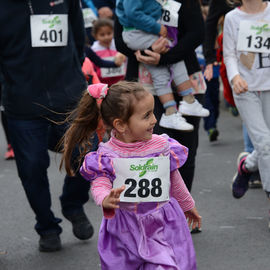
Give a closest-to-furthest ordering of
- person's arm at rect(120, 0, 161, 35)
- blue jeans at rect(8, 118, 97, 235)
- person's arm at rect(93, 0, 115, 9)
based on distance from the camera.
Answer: blue jeans at rect(8, 118, 97, 235) < person's arm at rect(120, 0, 161, 35) < person's arm at rect(93, 0, 115, 9)

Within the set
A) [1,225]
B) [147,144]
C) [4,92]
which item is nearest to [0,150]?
[1,225]

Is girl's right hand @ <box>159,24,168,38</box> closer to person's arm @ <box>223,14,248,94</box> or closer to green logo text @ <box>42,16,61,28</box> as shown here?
person's arm @ <box>223,14,248,94</box>

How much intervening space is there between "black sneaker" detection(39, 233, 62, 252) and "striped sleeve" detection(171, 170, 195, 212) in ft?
5.24

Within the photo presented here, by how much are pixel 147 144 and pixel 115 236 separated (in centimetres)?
46

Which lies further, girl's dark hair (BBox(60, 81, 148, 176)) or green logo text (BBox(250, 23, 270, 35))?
green logo text (BBox(250, 23, 270, 35))

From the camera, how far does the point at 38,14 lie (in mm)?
4711

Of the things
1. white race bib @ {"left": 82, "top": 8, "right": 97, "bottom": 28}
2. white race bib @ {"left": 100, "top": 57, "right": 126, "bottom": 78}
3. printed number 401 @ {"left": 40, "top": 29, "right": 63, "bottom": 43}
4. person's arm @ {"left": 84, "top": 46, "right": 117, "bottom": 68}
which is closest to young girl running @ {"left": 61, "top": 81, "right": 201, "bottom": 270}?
printed number 401 @ {"left": 40, "top": 29, "right": 63, "bottom": 43}

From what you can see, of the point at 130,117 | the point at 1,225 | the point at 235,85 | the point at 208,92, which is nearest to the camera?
the point at 130,117

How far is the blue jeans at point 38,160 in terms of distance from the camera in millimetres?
4762

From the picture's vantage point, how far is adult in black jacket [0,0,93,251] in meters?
4.65

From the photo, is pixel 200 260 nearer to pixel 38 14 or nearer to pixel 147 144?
pixel 147 144

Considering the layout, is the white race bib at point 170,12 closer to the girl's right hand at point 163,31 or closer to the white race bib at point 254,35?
the girl's right hand at point 163,31

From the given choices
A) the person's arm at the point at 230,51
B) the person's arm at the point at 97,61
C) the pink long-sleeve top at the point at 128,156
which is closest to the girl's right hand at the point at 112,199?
the pink long-sleeve top at the point at 128,156

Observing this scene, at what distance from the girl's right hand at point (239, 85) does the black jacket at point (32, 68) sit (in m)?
1.10
